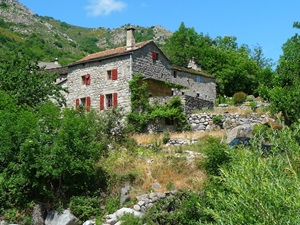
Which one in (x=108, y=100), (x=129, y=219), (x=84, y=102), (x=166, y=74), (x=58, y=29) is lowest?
(x=129, y=219)

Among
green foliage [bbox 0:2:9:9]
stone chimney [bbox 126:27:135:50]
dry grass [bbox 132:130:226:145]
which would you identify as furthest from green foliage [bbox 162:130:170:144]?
green foliage [bbox 0:2:9:9]

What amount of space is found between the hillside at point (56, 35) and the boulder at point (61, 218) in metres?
97.1

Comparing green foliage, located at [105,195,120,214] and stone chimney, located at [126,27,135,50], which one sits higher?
stone chimney, located at [126,27,135,50]

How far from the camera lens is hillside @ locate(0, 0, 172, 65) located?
400 ft

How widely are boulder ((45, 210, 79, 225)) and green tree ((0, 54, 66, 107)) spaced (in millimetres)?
11923

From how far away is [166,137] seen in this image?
2875 centimetres

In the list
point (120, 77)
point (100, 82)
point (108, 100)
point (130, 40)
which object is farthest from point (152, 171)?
point (130, 40)

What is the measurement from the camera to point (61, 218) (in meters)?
18.5

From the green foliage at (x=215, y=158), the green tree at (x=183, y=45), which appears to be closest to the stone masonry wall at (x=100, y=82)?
the green foliage at (x=215, y=158)

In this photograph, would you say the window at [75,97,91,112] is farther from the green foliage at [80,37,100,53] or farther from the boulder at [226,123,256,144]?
the green foliage at [80,37,100,53]

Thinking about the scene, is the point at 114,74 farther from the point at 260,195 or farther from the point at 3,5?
the point at 3,5

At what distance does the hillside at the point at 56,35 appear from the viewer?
12193cm

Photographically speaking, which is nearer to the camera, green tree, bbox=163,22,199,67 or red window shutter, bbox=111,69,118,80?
red window shutter, bbox=111,69,118,80

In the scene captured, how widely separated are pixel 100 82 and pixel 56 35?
386 ft
